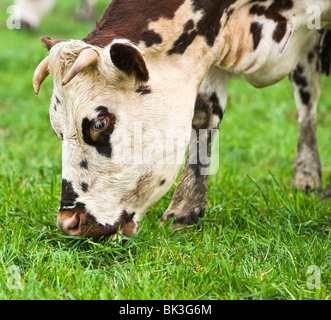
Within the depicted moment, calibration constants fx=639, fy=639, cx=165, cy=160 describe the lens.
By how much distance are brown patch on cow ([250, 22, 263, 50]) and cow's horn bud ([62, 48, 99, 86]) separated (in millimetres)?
1009

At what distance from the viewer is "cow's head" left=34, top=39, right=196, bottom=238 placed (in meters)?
3.11

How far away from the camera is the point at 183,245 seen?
347 cm

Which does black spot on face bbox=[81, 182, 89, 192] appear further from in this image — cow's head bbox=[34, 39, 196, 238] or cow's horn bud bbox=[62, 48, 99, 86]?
cow's horn bud bbox=[62, 48, 99, 86]

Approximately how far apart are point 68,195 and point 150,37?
0.90 meters

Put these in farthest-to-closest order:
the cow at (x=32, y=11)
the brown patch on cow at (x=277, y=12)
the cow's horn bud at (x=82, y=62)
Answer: the cow at (x=32, y=11) < the brown patch on cow at (x=277, y=12) < the cow's horn bud at (x=82, y=62)

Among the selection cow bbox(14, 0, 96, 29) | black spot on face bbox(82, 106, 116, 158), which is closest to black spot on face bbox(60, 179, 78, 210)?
black spot on face bbox(82, 106, 116, 158)

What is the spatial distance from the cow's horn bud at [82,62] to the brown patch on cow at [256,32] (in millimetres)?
1009

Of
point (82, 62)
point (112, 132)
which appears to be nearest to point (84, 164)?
point (112, 132)

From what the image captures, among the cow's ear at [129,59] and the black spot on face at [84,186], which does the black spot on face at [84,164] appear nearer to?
the black spot on face at [84,186]

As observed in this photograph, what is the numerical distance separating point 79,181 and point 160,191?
439 millimetres

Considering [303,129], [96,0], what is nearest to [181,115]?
[303,129]

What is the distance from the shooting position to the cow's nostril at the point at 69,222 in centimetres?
326

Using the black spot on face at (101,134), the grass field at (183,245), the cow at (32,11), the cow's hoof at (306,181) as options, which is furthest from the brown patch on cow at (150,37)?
the cow at (32,11)
